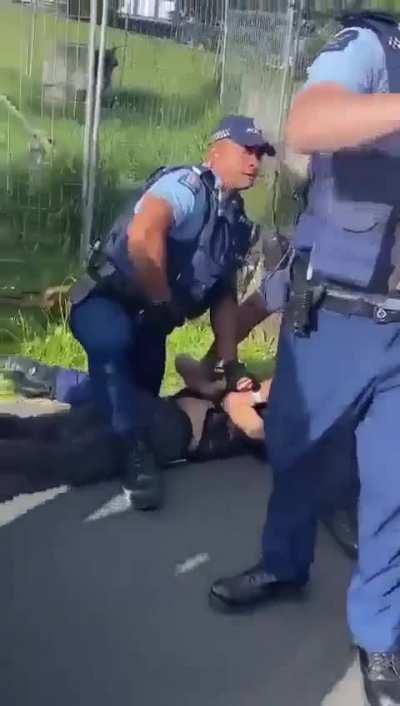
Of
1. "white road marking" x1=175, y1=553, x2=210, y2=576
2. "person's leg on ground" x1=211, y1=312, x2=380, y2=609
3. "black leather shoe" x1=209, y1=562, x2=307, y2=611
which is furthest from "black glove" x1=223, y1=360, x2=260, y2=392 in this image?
→ "black leather shoe" x1=209, y1=562, x2=307, y2=611

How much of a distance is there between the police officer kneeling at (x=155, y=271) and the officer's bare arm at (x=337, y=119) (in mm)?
A: 1604

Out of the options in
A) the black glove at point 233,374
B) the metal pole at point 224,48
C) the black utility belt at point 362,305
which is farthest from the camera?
the metal pole at point 224,48

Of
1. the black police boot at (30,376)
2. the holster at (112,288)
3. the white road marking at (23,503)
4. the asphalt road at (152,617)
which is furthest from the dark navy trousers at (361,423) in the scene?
the black police boot at (30,376)

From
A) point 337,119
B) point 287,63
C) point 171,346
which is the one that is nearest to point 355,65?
point 337,119

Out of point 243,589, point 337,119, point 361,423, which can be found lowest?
point 243,589

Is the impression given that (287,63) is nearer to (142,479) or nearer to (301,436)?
(142,479)

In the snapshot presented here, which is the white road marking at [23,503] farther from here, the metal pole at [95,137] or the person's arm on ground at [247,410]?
the metal pole at [95,137]

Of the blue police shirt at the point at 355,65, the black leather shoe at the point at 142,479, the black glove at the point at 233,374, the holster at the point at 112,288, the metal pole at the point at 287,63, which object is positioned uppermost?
the blue police shirt at the point at 355,65

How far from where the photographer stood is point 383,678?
10.2 ft

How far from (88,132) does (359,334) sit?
3.61 m

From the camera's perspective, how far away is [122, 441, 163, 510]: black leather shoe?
13.9 ft

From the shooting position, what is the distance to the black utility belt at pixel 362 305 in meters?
2.97

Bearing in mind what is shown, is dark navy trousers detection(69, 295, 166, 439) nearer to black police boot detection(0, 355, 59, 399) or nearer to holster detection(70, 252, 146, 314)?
holster detection(70, 252, 146, 314)

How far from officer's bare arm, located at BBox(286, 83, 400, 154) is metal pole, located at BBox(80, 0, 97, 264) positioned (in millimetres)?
3633
